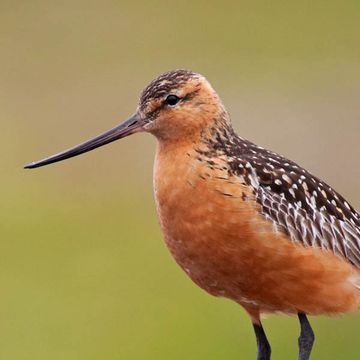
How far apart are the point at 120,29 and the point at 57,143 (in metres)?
7.50

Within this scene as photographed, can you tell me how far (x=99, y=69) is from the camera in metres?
29.0

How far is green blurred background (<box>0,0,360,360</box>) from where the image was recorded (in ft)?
60.8

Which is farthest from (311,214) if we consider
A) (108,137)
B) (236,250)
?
(108,137)

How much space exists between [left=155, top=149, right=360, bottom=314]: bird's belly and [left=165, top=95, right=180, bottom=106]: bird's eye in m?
0.58

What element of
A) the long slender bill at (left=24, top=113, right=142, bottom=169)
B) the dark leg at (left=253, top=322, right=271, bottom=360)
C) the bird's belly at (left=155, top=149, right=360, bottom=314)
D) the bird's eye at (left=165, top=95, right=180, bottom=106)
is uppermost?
the bird's eye at (left=165, top=95, right=180, bottom=106)

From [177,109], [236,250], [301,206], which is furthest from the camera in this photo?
[301,206]

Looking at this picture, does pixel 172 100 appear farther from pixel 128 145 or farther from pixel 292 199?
pixel 128 145

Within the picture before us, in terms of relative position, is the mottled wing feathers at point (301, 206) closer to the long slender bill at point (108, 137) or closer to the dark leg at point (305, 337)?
the dark leg at point (305, 337)

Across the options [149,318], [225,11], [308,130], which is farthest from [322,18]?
[149,318]

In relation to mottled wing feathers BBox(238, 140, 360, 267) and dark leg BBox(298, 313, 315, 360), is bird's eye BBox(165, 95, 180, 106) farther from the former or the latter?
dark leg BBox(298, 313, 315, 360)

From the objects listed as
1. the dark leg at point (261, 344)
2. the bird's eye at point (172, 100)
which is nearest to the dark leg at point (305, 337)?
the dark leg at point (261, 344)

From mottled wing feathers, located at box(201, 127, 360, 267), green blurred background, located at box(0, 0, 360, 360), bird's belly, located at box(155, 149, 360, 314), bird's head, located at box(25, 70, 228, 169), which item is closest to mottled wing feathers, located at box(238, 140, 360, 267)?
mottled wing feathers, located at box(201, 127, 360, 267)

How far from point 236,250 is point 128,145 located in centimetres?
1309

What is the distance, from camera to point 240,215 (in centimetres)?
1173
